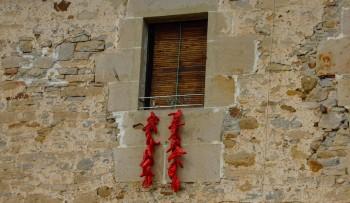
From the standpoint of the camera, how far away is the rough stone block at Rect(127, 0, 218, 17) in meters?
8.02

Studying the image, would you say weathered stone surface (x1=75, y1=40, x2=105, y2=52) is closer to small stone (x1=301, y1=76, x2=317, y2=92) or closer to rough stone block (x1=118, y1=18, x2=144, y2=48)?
rough stone block (x1=118, y1=18, x2=144, y2=48)

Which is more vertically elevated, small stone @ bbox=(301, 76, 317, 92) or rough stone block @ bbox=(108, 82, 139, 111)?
small stone @ bbox=(301, 76, 317, 92)

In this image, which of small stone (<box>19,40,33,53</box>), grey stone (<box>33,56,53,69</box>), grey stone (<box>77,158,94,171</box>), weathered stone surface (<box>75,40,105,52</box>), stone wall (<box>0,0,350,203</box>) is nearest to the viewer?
stone wall (<box>0,0,350,203</box>)

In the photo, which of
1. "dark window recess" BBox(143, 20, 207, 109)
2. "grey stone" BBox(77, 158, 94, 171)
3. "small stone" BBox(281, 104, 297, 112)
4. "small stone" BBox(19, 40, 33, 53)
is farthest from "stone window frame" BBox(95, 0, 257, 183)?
"small stone" BBox(19, 40, 33, 53)

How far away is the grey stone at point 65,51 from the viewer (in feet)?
27.1

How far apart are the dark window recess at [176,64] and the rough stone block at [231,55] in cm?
15

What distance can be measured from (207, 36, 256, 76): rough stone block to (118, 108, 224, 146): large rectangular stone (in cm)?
35

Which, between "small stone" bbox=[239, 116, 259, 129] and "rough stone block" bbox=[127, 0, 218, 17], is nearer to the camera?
"small stone" bbox=[239, 116, 259, 129]

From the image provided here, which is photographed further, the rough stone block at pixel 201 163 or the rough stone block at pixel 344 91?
the rough stone block at pixel 201 163

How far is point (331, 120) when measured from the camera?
737 cm

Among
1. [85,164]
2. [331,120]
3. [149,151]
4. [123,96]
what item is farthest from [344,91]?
[85,164]

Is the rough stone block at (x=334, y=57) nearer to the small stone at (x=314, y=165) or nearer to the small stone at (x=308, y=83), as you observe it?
the small stone at (x=308, y=83)

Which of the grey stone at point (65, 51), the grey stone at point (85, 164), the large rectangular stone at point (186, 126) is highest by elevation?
the grey stone at point (65, 51)

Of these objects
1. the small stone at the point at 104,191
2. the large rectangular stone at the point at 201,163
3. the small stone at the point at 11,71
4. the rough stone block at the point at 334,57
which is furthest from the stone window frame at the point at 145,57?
the small stone at the point at 11,71
